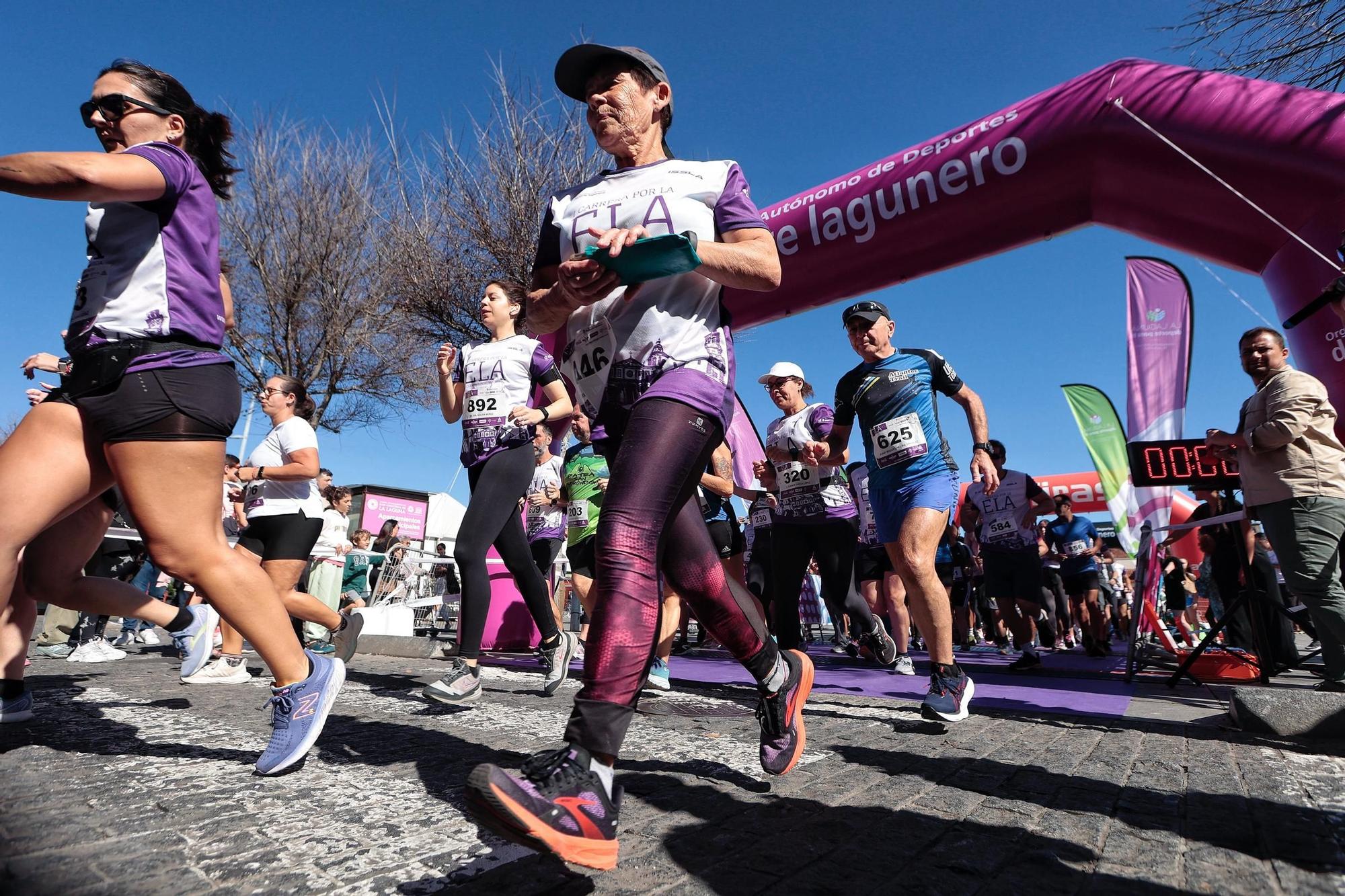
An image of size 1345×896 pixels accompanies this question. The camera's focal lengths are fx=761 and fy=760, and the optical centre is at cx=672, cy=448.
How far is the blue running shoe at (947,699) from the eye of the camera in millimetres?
3271

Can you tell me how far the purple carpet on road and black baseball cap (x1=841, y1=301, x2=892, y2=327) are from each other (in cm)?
217

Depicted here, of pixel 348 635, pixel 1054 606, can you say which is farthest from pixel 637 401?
pixel 1054 606

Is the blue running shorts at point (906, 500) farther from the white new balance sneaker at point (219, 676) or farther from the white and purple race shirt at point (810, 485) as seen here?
the white new balance sneaker at point (219, 676)

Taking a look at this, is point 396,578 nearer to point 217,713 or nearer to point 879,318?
point 217,713

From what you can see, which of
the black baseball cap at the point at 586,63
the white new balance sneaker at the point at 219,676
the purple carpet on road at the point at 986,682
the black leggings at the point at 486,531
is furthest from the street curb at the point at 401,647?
the black baseball cap at the point at 586,63

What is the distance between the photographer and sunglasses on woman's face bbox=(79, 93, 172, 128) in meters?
2.25

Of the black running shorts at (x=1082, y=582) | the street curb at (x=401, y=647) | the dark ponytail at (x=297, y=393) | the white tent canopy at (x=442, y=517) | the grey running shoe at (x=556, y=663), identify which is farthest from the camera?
the white tent canopy at (x=442, y=517)

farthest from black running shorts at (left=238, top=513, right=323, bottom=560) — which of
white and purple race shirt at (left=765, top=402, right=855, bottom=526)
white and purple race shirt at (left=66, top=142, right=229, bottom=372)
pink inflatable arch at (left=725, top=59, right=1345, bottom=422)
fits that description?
pink inflatable arch at (left=725, top=59, right=1345, bottom=422)

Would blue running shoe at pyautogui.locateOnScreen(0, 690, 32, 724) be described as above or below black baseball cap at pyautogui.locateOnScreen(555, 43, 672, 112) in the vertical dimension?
below

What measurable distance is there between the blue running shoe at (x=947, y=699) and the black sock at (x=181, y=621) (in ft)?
12.8

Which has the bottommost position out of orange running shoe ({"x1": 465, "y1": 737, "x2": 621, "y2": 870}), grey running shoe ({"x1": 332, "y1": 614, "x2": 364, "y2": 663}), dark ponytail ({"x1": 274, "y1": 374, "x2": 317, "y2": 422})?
orange running shoe ({"x1": 465, "y1": 737, "x2": 621, "y2": 870})

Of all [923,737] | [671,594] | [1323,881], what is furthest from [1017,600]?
[1323,881]

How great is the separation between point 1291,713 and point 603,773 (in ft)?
9.93

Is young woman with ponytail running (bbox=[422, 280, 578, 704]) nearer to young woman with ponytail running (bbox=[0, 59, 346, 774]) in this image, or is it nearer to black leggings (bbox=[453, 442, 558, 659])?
black leggings (bbox=[453, 442, 558, 659])
